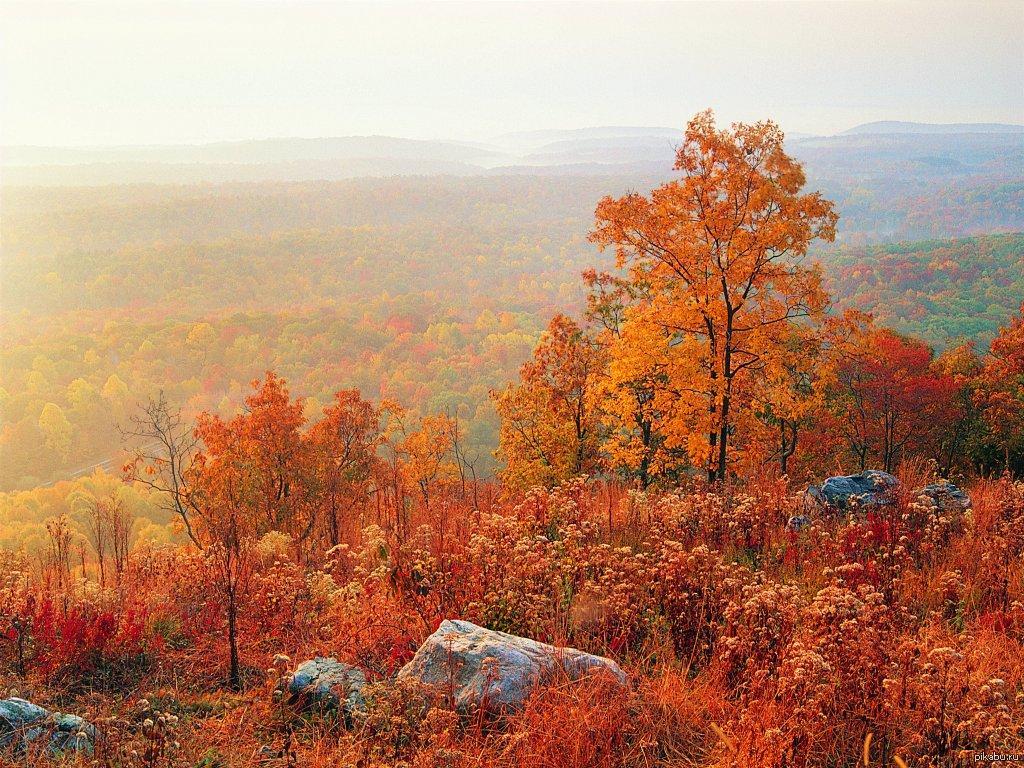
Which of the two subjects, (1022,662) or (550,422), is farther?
(550,422)

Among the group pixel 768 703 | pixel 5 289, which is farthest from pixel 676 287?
pixel 5 289

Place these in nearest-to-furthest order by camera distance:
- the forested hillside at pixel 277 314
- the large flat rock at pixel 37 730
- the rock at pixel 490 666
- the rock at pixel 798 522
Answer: the large flat rock at pixel 37 730 → the rock at pixel 490 666 → the rock at pixel 798 522 → the forested hillside at pixel 277 314

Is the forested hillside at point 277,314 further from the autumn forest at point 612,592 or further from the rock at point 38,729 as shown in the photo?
the rock at point 38,729

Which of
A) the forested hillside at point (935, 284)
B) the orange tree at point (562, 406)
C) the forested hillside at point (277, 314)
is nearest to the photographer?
the orange tree at point (562, 406)

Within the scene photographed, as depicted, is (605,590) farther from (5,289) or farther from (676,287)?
(5,289)

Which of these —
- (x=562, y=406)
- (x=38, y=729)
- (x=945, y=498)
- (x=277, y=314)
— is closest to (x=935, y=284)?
(x=562, y=406)

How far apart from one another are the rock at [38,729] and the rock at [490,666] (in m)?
1.67

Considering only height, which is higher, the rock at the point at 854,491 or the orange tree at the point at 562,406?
the rock at the point at 854,491

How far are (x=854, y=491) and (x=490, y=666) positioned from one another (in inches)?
261

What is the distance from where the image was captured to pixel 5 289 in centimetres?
15575

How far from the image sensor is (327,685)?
4641mm

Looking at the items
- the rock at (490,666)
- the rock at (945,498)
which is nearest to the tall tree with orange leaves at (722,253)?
the rock at (945,498)

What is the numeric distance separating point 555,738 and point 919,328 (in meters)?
104

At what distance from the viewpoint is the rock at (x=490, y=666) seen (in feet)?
14.0
